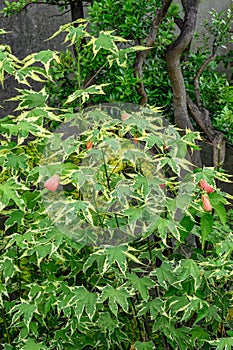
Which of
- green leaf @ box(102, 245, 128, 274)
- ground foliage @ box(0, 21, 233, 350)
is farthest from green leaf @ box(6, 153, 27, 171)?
green leaf @ box(102, 245, 128, 274)

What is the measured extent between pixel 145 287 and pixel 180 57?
1.56m

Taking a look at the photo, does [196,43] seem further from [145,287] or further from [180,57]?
[145,287]

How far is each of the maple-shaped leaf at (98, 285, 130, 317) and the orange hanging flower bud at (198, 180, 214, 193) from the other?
420mm

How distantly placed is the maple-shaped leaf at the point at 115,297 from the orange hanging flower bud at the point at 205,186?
0.42 meters

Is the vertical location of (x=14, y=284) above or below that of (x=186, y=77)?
below

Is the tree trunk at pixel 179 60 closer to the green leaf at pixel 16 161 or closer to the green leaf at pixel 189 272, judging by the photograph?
the green leaf at pixel 189 272

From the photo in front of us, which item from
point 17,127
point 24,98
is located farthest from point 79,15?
point 17,127

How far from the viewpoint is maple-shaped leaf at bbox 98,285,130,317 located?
2109 millimetres

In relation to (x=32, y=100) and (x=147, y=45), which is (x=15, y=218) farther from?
(x=147, y=45)

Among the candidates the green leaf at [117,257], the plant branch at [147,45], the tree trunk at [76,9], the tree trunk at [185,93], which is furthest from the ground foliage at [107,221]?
the tree trunk at [76,9]

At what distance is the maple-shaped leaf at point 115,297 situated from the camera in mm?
2109

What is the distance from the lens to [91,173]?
2098 mm

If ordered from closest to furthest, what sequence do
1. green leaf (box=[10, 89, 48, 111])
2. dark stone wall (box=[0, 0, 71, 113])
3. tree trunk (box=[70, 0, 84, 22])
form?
green leaf (box=[10, 89, 48, 111])
tree trunk (box=[70, 0, 84, 22])
dark stone wall (box=[0, 0, 71, 113])

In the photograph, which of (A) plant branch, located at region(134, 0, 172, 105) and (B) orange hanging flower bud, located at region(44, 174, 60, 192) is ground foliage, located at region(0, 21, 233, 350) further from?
(A) plant branch, located at region(134, 0, 172, 105)
